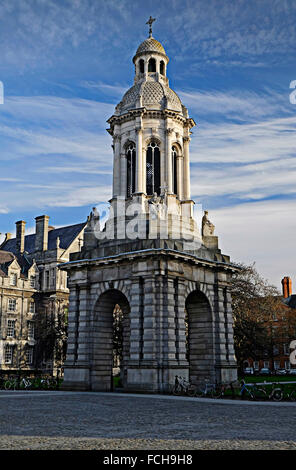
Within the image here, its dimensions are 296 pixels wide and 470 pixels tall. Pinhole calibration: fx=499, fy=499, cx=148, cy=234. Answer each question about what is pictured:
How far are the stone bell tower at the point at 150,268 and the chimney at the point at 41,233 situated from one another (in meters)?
39.3

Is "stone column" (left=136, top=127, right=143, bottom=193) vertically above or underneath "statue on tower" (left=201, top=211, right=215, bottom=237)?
above

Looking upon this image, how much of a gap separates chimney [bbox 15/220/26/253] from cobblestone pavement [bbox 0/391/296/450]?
60.2 meters

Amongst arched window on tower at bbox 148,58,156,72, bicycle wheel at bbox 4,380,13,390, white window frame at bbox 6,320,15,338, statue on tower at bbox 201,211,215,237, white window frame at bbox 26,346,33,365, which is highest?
arched window on tower at bbox 148,58,156,72

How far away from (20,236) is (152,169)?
47521mm

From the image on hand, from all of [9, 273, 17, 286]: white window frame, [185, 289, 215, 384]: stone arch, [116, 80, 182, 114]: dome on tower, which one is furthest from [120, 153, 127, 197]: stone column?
[9, 273, 17, 286]: white window frame

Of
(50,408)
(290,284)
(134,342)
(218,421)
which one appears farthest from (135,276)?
(290,284)

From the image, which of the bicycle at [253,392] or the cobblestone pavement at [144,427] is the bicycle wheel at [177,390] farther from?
the cobblestone pavement at [144,427]

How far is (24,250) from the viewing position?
8244 centimetres

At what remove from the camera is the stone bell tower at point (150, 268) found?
31688mm

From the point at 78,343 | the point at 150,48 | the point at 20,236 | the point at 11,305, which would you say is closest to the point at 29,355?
the point at 11,305

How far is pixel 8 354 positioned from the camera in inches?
2648

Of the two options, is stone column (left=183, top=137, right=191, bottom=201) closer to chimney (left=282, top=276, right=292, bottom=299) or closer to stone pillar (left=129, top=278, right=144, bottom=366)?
stone pillar (left=129, top=278, right=144, bottom=366)

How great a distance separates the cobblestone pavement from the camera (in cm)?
1162

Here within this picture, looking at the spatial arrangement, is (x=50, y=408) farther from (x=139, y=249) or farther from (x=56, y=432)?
(x=139, y=249)
